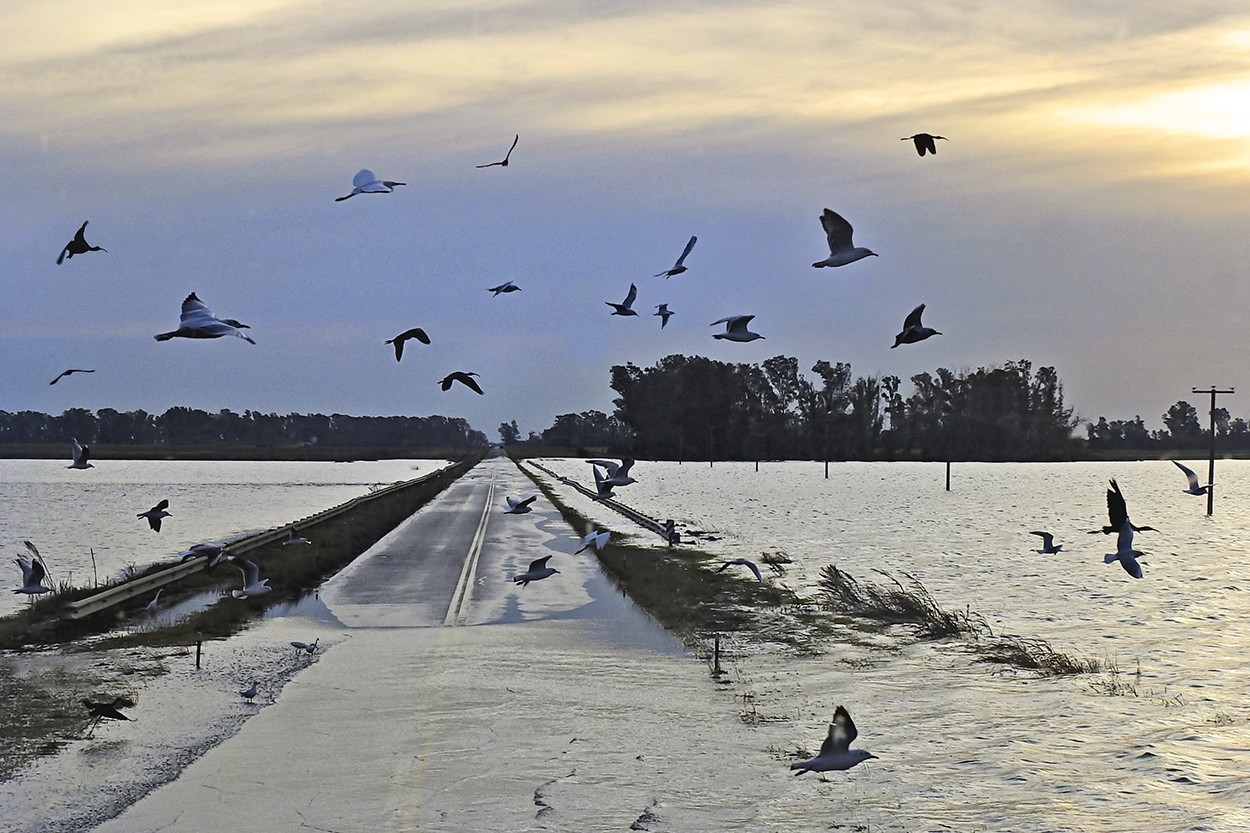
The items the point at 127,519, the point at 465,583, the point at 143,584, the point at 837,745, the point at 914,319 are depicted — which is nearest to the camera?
the point at 837,745

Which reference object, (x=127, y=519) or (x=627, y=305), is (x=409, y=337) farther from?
(x=127, y=519)

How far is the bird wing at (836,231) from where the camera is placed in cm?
1136

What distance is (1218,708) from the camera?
18031 mm

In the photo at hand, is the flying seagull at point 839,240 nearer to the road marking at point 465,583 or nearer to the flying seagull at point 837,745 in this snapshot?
the flying seagull at point 837,745

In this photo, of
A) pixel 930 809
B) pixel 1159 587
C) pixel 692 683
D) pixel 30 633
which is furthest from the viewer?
pixel 1159 587

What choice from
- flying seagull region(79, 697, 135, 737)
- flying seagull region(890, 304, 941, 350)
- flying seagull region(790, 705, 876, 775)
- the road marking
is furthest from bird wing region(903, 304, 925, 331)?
the road marking

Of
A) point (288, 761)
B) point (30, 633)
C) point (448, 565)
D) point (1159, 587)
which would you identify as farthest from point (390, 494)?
point (288, 761)

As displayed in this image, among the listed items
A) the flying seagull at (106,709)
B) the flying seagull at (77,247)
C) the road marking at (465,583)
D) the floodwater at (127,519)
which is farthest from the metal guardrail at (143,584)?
the flying seagull at (77,247)

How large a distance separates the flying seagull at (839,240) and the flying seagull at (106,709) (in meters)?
8.35

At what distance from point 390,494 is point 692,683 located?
204ft

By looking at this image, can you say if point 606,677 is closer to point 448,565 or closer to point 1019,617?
point 1019,617

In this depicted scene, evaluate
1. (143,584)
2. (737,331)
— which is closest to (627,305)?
(737,331)

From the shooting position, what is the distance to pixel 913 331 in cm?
1128

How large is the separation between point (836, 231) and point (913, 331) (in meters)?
1.14
